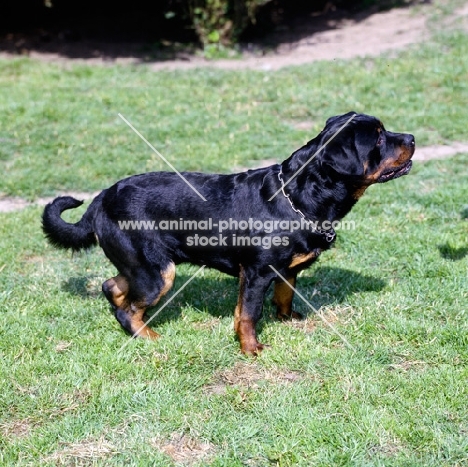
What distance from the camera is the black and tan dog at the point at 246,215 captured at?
4.48m

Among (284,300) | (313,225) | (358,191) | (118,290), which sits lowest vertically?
(284,300)

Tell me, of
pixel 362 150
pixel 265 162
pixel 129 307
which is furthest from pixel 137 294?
pixel 265 162

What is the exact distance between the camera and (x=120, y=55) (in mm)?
15469

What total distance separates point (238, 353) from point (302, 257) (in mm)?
830

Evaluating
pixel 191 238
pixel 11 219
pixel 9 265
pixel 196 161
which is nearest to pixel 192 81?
pixel 196 161

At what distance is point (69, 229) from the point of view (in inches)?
193

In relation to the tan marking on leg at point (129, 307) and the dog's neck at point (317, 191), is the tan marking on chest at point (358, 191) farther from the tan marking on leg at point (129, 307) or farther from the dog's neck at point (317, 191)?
the tan marking on leg at point (129, 307)

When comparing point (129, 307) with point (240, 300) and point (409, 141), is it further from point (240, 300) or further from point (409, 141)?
point (409, 141)

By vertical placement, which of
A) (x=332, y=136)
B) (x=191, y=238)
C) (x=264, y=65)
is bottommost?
(x=264, y=65)

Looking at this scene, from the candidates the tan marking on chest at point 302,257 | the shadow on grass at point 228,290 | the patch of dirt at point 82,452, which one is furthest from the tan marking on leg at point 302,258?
the patch of dirt at point 82,452

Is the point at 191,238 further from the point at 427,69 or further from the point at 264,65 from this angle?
the point at 264,65

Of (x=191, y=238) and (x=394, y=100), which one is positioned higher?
(x=191, y=238)

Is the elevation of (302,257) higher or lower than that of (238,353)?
higher

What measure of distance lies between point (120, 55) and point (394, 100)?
736 centimetres
